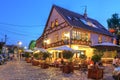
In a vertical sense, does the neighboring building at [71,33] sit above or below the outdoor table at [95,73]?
above

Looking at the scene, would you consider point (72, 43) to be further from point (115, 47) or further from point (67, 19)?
point (115, 47)

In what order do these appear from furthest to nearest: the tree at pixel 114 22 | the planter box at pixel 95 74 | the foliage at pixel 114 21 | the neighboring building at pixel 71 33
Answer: the foliage at pixel 114 21, the tree at pixel 114 22, the neighboring building at pixel 71 33, the planter box at pixel 95 74

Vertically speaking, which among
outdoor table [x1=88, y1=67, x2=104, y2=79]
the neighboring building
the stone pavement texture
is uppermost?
the neighboring building

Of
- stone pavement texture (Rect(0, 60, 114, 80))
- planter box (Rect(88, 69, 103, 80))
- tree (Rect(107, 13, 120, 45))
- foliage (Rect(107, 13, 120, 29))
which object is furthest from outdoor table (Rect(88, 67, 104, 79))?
foliage (Rect(107, 13, 120, 29))

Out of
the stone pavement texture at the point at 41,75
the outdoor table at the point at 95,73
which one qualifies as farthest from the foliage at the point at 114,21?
the outdoor table at the point at 95,73

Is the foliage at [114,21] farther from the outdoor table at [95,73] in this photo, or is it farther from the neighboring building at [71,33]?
the outdoor table at [95,73]

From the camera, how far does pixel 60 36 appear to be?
3709 centimetres

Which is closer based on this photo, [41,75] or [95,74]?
[95,74]

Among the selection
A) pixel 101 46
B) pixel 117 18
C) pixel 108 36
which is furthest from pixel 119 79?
→ pixel 117 18

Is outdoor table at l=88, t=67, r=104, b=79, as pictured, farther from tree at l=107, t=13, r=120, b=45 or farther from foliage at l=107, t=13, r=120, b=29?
foliage at l=107, t=13, r=120, b=29

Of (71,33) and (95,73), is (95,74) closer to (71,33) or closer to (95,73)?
(95,73)

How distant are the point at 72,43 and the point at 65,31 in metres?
2.73

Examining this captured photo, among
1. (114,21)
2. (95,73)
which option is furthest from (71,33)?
(114,21)

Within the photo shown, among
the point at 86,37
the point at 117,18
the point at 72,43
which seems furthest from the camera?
the point at 117,18
